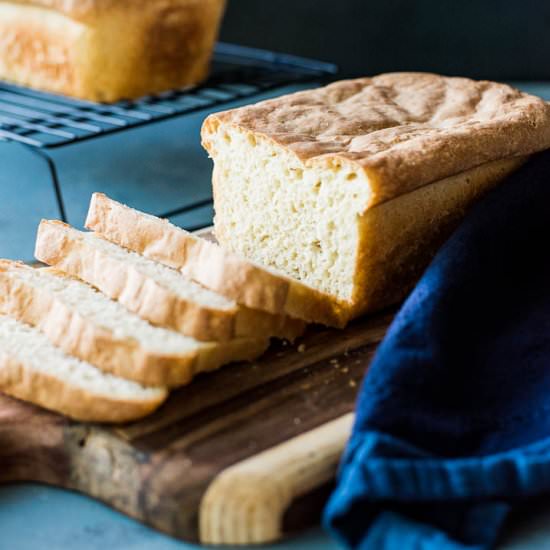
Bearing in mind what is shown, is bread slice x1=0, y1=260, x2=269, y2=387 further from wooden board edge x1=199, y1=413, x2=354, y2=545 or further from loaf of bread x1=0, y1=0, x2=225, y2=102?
loaf of bread x1=0, y1=0, x2=225, y2=102

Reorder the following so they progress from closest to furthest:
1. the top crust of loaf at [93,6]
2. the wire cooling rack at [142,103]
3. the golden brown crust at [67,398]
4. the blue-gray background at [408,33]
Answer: the golden brown crust at [67,398] → the wire cooling rack at [142,103] → the top crust of loaf at [93,6] → the blue-gray background at [408,33]

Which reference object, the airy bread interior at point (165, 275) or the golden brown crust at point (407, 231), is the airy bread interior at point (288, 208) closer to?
the golden brown crust at point (407, 231)

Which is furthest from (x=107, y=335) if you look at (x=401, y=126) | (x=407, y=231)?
(x=401, y=126)

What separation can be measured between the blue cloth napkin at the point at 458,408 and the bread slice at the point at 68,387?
472mm

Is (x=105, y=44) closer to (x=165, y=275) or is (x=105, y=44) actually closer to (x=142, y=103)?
(x=142, y=103)

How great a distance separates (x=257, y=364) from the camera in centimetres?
221

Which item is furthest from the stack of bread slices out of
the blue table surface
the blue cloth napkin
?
the blue cloth napkin

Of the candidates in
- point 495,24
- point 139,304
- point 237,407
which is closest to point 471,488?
point 237,407

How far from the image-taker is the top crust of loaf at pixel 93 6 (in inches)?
160

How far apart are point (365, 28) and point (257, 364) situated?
3.98m

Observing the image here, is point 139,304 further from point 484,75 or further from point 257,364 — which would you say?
point 484,75

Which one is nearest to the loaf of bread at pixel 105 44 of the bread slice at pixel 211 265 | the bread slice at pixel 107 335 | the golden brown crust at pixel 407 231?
the bread slice at pixel 211 265

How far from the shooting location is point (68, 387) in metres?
1.95

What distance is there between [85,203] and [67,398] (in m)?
2.18
